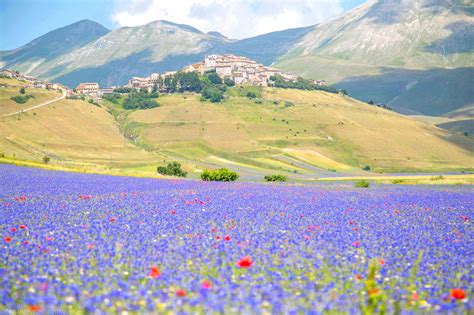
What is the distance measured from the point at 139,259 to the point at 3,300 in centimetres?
376

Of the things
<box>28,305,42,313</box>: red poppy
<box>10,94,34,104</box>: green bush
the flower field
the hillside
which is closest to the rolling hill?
the hillside

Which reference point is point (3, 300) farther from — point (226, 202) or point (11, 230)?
point (226, 202)

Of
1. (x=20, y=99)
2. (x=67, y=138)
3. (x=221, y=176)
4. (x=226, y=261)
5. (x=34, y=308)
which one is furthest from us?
(x=20, y=99)

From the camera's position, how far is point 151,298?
938 centimetres

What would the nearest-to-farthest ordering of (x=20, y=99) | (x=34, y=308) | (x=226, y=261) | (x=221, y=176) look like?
1. (x=34, y=308)
2. (x=226, y=261)
3. (x=221, y=176)
4. (x=20, y=99)

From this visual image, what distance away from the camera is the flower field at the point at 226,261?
9.24 metres

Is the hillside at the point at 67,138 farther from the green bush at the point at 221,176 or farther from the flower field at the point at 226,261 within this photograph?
the flower field at the point at 226,261

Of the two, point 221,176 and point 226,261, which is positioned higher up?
point 226,261

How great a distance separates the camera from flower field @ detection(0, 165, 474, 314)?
30.3 feet

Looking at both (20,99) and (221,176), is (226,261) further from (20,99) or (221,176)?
(20,99)

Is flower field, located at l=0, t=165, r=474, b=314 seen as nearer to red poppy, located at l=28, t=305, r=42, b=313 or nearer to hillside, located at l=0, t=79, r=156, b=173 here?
red poppy, located at l=28, t=305, r=42, b=313

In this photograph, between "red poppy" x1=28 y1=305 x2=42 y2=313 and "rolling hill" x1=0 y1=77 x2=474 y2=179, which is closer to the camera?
"red poppy" x1=28 y1=305 x2=42 y2=313

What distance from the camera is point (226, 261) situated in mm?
12383

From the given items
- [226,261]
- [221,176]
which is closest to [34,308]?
[226,261]
